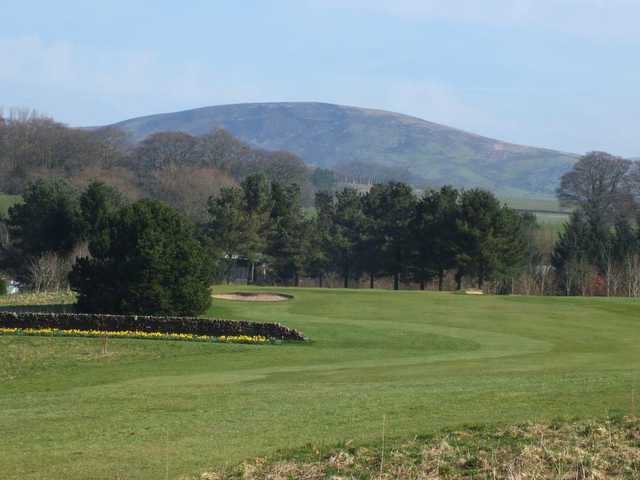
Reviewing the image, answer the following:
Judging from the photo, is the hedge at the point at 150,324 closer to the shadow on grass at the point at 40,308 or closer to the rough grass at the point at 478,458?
the shadow on grass at the point at 40,308

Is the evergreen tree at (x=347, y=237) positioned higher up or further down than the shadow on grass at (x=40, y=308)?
higher up

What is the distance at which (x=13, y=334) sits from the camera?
3859 cm

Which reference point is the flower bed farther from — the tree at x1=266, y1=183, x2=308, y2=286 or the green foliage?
the green foliage

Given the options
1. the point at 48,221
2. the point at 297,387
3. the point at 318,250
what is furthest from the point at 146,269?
the point at 318,250

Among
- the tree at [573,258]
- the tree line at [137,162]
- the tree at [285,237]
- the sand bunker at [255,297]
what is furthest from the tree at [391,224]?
the sand bunker at [255,297]

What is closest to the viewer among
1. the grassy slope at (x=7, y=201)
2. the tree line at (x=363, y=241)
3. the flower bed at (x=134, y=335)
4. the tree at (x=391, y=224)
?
the flower bed at (x=134, y=335)

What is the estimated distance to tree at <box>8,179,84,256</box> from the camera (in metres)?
71.7

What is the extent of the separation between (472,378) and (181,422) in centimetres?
823

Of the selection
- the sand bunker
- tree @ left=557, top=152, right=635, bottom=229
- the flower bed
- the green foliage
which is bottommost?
the flower bed

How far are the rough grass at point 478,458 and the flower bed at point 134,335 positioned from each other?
894 inches

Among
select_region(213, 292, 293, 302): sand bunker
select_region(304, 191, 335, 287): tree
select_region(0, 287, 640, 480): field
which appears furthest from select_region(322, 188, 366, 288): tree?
select_region(0, 287, 640, 480): field

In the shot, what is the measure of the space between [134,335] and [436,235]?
42126 millimetres

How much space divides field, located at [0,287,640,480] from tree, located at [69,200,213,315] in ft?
8.92

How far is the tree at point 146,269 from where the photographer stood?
1703 inches
